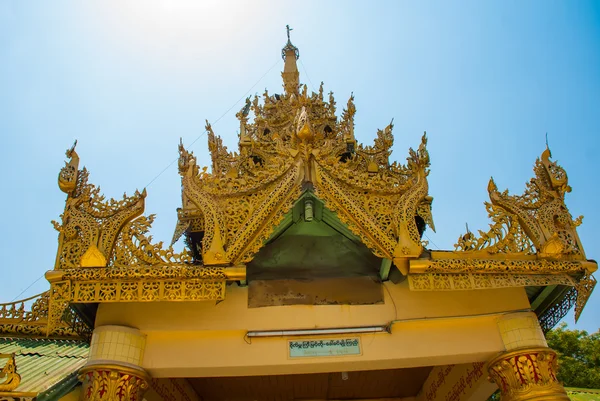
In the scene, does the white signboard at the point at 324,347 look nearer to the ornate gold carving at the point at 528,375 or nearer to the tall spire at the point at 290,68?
the ornate gold carving at the point at 528,375

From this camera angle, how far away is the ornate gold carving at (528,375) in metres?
5.36

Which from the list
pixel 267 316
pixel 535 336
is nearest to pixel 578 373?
pixel 535 336

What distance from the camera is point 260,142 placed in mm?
9648

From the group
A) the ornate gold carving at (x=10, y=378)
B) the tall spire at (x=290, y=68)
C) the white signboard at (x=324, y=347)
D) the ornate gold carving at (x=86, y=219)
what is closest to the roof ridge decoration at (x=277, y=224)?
the ornate gold carving at (x=86, y=219)

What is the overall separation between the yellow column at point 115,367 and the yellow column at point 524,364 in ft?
13.3

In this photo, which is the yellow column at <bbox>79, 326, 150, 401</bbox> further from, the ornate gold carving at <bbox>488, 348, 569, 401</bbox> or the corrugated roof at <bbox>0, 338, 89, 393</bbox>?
the ornate gold carving at <bbox>488, 348, 569, 401</bbox>

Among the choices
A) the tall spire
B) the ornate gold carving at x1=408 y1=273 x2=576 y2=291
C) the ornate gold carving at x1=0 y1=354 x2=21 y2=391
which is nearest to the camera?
the ornate gold carving at x1=0 y1=354 x2=21 y2=391

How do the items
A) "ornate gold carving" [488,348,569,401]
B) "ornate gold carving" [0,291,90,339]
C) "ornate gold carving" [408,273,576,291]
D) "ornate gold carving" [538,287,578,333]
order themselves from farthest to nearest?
1. "ornate gold carving" [0,291,90,339]
2. "ornate gold carving" [538,287,578,333]
3. "ornate gold carving" [408,273,576,291]
4. "ornate gold carving" [488,348,569,401]

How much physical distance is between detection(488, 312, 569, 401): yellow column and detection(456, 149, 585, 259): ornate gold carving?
860mm

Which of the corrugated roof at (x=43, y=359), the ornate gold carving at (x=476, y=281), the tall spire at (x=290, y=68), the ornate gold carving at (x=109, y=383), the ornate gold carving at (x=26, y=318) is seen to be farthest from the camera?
the tall spire at (x=290, y=68)

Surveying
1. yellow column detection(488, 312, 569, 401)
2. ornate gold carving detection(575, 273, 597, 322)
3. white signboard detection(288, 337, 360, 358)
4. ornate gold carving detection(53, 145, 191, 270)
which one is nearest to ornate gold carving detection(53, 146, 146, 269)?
ornate gold carving detection(53, 145, 191, 270)

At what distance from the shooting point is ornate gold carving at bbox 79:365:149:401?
513 cm

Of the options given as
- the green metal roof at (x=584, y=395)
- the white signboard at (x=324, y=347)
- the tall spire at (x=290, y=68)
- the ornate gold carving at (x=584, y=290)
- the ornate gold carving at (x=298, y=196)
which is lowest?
the white signboard at (x=324, y=347)

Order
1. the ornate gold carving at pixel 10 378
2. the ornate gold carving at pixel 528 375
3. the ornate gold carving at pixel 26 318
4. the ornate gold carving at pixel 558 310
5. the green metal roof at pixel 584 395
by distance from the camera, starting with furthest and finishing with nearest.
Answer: the green metal roof at pixel 584 395, the ornate gold carving at pixel 26 318, the ornate gold carving at pixel 558 310, the ornate gold carving at pixel 528 375, the ornate gold carving at pixel 10 378
